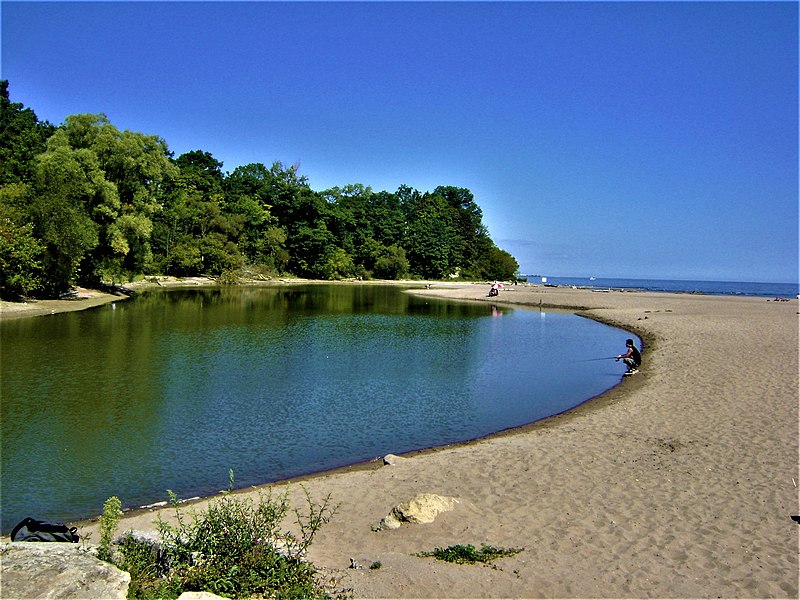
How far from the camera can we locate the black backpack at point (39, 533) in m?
5.95

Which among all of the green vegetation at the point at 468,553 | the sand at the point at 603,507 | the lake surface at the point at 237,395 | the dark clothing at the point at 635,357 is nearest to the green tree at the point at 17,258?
the lake surface at the point at 237,395

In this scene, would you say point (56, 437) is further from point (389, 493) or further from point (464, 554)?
point (464, 554)

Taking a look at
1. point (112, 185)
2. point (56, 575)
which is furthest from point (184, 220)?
point (56, 575)

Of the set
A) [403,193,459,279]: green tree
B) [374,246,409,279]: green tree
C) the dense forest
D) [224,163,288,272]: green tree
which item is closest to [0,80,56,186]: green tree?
the dense forest

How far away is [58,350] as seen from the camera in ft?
75.3

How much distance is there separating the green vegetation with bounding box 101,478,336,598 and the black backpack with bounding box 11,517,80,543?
0.93 metres

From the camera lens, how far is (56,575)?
4516mm

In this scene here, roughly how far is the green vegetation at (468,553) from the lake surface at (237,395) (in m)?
5.04

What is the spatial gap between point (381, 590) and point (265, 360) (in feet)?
60.4

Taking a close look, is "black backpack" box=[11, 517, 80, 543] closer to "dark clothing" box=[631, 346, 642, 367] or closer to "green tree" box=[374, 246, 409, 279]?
"dark clothing" box=[631, 346, 642, 367]

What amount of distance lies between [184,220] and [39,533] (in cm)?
8013

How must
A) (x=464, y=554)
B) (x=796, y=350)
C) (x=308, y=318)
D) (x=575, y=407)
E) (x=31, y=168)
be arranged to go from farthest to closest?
1. (x=31, y=168)
2. (x=308, y=318)
3. (x=796, y=350)
4. (x=575, y=407)
5. (x=464, y=554)

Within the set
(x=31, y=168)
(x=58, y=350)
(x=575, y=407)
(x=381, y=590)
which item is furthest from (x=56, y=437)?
(x=31, y=168)

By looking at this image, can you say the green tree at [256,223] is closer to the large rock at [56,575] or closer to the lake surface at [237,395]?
the lake surface at [237,395]
